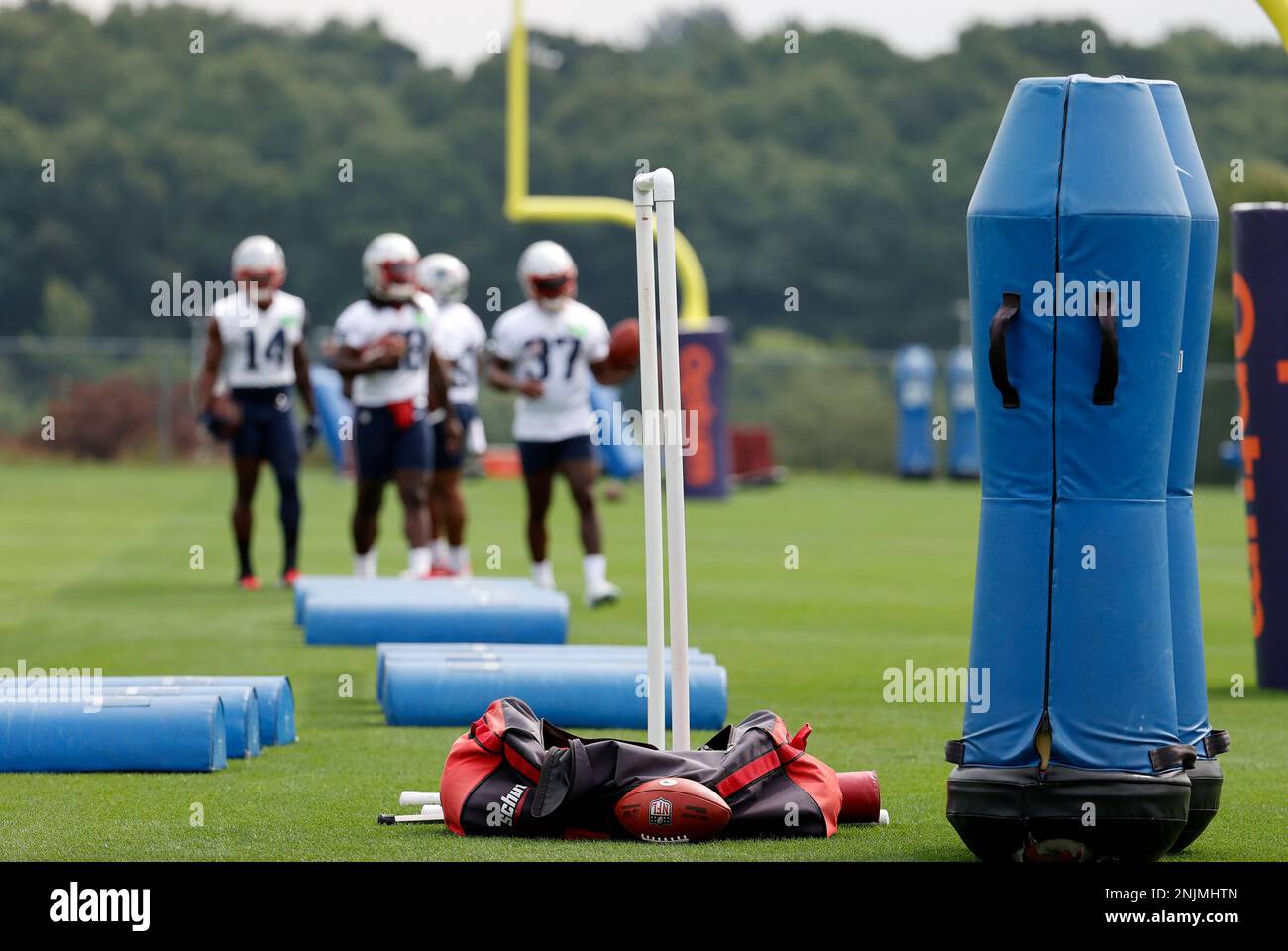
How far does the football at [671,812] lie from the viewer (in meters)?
5.37

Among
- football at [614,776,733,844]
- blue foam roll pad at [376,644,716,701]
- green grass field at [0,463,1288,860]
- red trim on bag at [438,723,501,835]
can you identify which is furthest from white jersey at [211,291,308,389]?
football at [614,776,733,844]

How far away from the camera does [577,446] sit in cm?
1221

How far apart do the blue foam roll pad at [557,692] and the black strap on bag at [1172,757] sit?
2641 millimetres

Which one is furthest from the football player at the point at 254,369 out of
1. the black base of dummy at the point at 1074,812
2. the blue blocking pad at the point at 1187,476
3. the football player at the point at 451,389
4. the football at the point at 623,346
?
the black base of dummy at the point at 1074,812

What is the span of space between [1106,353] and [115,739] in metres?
3.32

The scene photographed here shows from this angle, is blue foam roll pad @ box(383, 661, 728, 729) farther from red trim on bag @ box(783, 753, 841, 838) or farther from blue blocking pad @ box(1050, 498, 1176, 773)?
blue blocking pad @ box(1050, 498, 1176, 773)

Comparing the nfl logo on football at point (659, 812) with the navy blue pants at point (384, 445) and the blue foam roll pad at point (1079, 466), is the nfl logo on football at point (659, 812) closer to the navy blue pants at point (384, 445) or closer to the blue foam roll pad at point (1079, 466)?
the blue foam roll pad at point (1079, 466)

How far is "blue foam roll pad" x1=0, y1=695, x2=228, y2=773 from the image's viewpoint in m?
6.57

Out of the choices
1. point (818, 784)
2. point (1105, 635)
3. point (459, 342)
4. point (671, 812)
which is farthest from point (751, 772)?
point (459, 342)

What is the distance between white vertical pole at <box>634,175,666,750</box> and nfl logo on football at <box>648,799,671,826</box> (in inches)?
14.6

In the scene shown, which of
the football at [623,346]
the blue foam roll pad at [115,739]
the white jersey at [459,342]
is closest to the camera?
the blue foam roll pad at [115,739]

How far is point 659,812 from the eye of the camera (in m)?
5.37

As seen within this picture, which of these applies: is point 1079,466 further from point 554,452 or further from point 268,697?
point 554,452

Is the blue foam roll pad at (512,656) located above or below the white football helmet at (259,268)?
below
